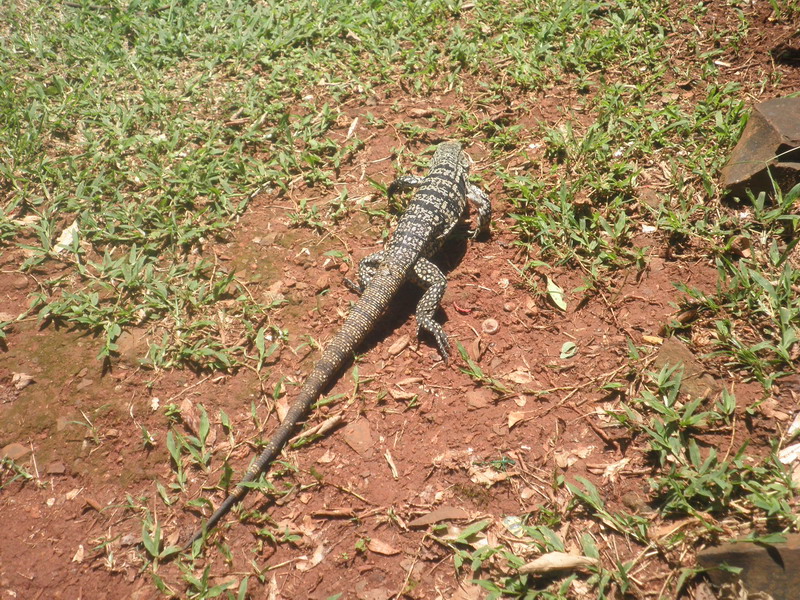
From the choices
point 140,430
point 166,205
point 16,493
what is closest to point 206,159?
point 166,205

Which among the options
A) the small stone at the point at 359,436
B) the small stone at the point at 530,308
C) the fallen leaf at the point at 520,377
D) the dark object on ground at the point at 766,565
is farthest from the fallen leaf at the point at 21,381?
the dark object on ground at the point at 766,565

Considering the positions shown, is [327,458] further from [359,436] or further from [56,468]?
[56,468]

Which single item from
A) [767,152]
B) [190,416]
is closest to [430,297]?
[190,416]

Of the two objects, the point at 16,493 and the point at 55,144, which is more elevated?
the point at 55,144

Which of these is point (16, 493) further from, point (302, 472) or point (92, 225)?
point (92, 225)

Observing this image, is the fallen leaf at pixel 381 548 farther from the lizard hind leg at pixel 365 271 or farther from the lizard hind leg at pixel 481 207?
the lizard hind leg at pixel 481 207

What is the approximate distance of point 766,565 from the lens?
3.10 meters

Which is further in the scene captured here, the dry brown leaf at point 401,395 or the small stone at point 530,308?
the small stone at point 530,308

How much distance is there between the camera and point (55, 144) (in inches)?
253

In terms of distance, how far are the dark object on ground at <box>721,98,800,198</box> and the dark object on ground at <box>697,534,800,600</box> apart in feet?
9.87

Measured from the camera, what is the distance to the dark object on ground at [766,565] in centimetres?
306

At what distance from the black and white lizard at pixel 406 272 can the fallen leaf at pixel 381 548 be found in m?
1.00

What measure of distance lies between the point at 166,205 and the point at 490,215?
11.2 feet

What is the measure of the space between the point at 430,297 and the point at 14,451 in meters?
3.63
